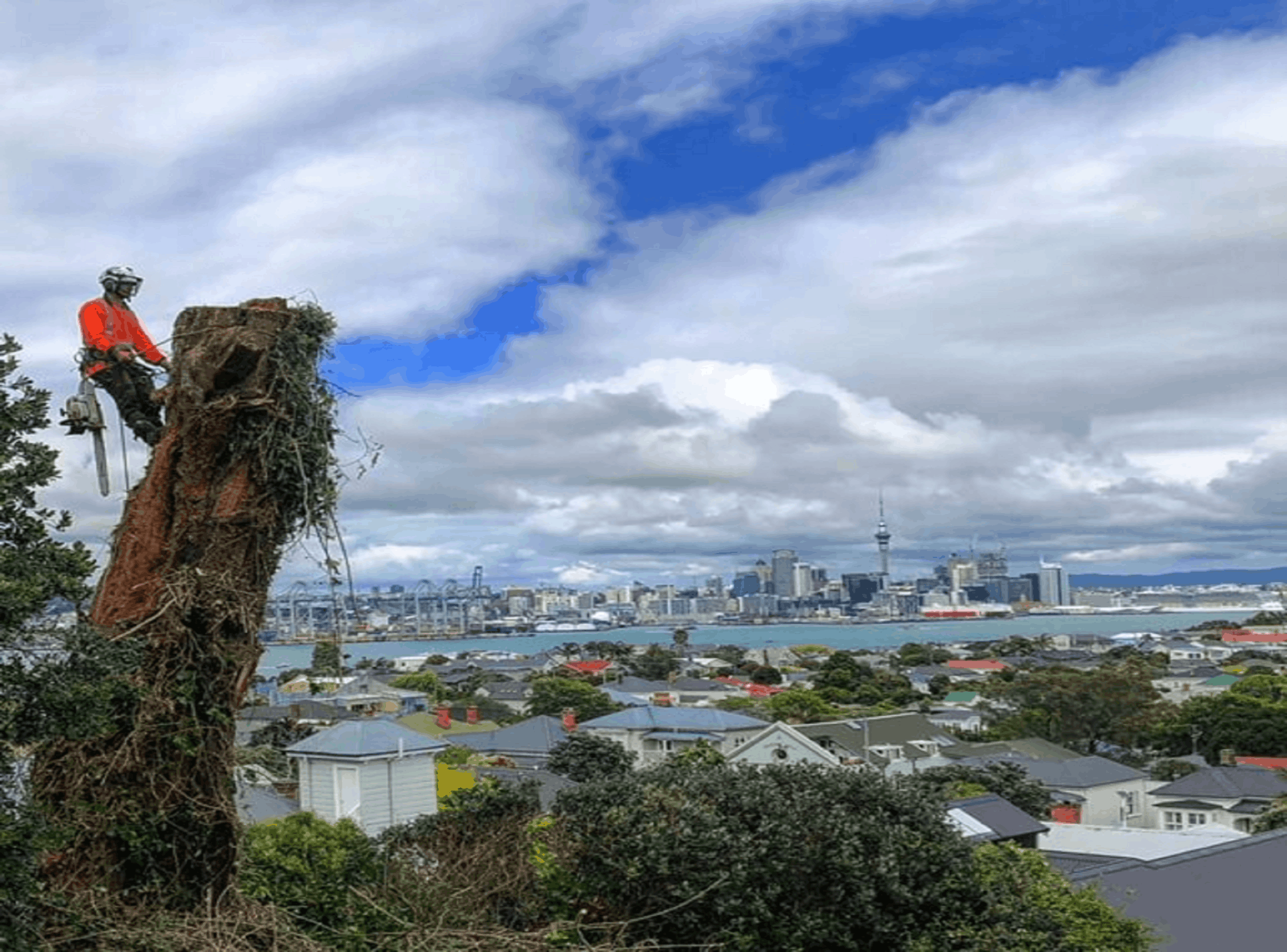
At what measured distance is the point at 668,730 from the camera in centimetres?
4034

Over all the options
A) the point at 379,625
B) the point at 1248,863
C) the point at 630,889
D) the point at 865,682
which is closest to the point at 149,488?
the point at 630,889

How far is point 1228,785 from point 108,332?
111 ft

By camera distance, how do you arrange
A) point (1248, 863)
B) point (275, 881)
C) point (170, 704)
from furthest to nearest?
point (1248, 863)
point (275, 881)
point (170, 704)

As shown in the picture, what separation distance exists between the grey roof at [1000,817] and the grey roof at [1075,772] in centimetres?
1215

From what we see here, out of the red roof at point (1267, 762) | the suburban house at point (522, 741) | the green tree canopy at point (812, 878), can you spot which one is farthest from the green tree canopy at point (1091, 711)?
the green tree canopy at point (812, 878)

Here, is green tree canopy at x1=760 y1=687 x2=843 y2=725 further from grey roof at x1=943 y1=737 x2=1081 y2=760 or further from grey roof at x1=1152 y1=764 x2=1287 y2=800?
grey roof at x1=1152 y1=764 x2=1287 y2=800

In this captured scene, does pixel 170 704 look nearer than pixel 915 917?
Yes

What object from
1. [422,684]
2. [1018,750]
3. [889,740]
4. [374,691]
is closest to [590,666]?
[422,684]

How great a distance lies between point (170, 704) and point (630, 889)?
18.9 feet

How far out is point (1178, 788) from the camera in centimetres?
3362

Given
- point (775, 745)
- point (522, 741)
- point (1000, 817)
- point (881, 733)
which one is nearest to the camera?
point (1000, 817)

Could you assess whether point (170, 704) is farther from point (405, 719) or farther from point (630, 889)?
point (405, 719)

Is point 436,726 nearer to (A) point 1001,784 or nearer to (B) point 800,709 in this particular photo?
(B) point 800,709

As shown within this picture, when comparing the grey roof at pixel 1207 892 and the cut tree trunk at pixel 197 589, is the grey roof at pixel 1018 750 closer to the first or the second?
the grey roof at pixel 1207 892
